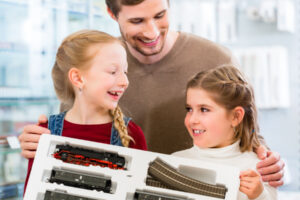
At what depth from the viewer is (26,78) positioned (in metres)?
2.42

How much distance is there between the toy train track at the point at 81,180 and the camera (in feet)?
4.12

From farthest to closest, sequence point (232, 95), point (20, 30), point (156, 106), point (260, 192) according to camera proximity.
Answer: point (20, 30) → point (156, 106) → point (232, 95) → point (260, 192)

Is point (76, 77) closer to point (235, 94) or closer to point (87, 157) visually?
point (87, 157)

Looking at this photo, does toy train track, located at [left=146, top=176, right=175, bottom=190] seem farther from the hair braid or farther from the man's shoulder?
the man's shoulder

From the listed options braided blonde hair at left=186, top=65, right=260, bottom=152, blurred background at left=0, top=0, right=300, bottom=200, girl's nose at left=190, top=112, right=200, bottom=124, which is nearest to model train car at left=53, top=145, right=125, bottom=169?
girl's nose at left=190, top=112, right=200, bottom=124

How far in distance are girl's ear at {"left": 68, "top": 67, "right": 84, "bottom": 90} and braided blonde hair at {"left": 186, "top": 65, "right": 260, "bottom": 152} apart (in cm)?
→ 46

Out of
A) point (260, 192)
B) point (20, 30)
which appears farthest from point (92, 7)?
point (260, 192)

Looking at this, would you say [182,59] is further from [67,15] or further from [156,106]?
[67,15]

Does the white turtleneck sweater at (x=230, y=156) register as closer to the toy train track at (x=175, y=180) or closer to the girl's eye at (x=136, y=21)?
the toy train track at (x=175, y=180)

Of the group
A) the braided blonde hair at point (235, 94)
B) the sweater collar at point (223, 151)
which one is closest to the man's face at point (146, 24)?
the braided blonde hair at point (235, 94)

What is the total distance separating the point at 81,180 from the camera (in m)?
1.26

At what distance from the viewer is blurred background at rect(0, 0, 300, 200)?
234cm

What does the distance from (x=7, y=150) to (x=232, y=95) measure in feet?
4.22

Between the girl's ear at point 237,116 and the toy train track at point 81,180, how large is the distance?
601 millimetres
